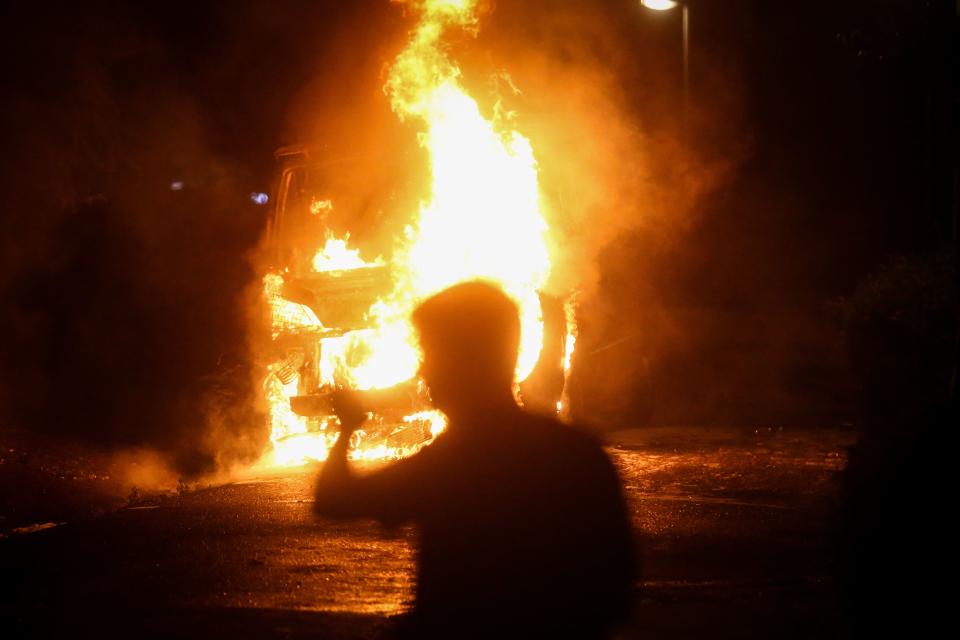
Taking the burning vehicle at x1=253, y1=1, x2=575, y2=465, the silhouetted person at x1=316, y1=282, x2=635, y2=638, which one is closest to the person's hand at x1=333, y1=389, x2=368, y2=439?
the silhouetted person at x1=316, y1=282, x2=635, y2=638

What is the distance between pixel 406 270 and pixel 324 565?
4521mm

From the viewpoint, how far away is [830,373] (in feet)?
43.8

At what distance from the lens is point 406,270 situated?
8891mm

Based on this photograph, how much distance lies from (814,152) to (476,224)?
29.9ft

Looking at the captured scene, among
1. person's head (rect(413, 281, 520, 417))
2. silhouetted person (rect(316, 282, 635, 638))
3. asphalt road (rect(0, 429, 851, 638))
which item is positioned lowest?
asphalt road (rect(0, 429, 851, 638))

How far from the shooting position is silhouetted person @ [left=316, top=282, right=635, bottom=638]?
2576mm

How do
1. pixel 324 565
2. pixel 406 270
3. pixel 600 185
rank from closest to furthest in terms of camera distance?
pixel 324 565 → pixel 406 270 → pixel 600 185

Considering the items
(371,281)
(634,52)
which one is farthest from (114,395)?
(634,52)

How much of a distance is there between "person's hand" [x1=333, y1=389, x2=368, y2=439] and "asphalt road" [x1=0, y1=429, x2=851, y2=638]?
1017 millimetres

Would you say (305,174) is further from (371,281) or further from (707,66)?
(707,66)

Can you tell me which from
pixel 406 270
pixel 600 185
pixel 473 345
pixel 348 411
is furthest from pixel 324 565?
pixel 600 185

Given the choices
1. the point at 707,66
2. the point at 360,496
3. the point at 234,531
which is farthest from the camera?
the point at 707,66

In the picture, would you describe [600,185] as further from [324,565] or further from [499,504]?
[499,504]

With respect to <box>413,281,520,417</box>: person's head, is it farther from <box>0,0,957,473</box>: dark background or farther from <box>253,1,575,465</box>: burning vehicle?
<box>0,0,957,473</box>: dark background
